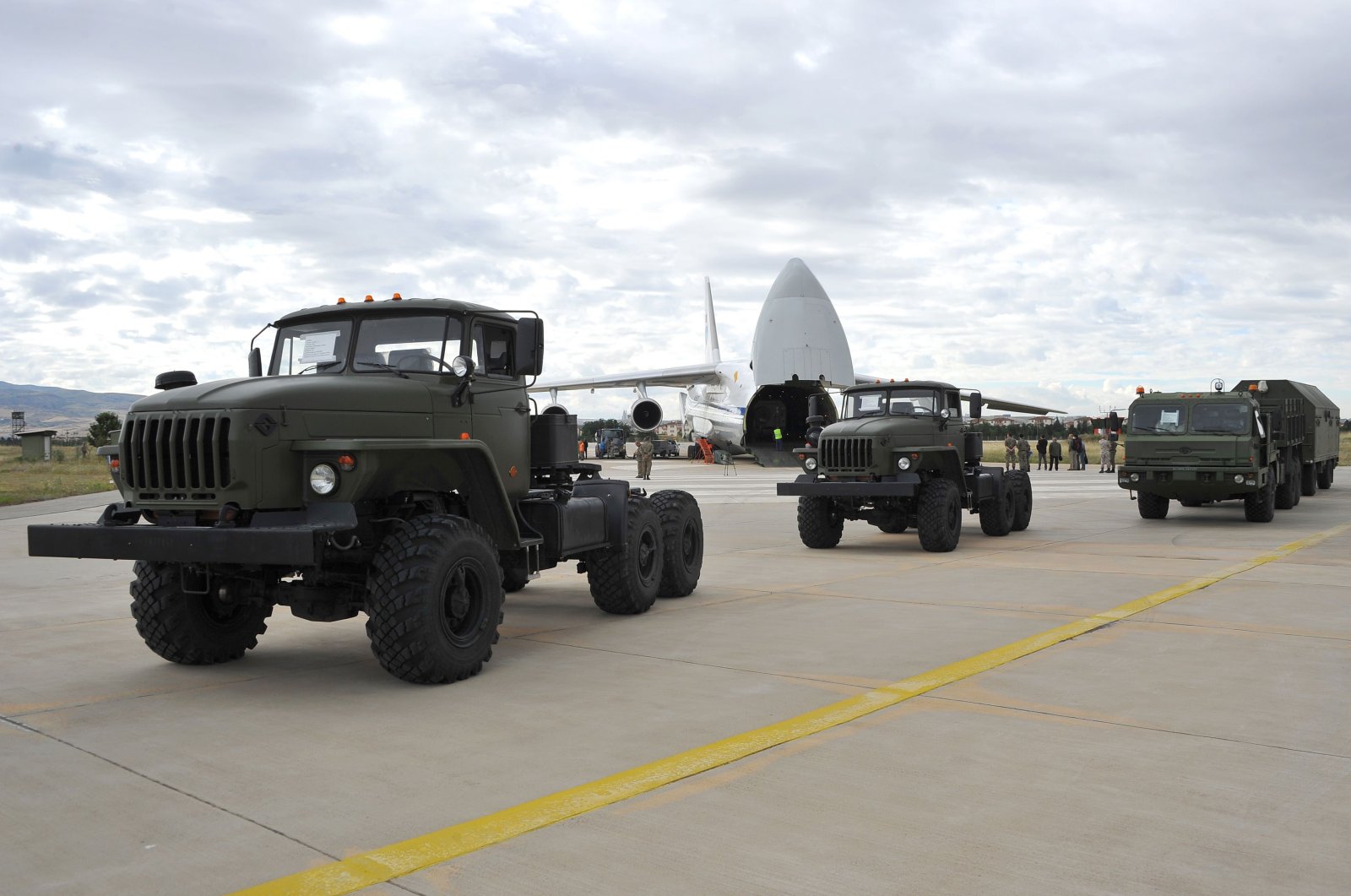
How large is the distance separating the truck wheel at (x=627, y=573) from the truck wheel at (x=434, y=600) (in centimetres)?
215

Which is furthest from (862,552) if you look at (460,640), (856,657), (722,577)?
(460,640)

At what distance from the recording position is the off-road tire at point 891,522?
1508cm

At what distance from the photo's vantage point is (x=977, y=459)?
15.7 metres

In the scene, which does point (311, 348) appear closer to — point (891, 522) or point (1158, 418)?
point (891, 522)

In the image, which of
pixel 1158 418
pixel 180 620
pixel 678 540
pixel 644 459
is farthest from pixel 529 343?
pixel 644 459

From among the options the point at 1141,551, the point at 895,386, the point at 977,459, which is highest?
the point at 895,386

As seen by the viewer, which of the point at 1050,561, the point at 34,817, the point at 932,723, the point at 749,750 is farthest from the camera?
the point at 1050,561

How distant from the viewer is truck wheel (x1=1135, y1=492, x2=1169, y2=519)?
61.2 ft

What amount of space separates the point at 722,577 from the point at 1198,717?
6.41m

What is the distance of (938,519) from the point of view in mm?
13648

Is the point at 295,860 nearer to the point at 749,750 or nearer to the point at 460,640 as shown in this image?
the point at 749,750

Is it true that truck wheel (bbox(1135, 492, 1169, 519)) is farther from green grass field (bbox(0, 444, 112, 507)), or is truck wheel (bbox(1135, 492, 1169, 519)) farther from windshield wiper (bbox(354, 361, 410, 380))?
green grass field (bbox(0, 444, 112, 507))

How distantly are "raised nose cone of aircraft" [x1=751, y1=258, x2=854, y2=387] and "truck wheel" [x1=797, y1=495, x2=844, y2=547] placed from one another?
2472cm

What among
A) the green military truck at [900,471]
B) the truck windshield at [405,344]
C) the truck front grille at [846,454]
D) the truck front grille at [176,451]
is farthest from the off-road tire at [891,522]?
the truck front grille at [176,451]
